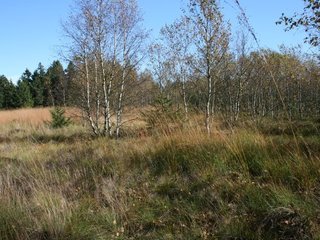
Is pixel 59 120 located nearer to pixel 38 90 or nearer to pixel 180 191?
pixel 180 191

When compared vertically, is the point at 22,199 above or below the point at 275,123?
below

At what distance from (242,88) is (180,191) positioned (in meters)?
19.5

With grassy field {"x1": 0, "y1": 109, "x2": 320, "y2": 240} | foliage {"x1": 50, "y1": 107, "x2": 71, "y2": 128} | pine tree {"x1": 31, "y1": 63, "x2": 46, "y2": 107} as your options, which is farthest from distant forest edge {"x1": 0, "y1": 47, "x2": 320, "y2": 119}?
pine tree {"x1": 31, "y1": 63, "x2": 46, "y2": 107}

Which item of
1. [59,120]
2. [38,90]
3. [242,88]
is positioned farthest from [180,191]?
[38,90]

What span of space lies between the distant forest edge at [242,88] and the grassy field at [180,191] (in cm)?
349

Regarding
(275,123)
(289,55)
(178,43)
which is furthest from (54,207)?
(289,55)

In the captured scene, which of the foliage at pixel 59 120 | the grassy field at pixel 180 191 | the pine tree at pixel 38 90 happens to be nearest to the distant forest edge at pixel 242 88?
the foliage at pixel 59 120

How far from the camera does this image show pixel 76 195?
215 inches

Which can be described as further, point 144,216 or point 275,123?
point 275,123

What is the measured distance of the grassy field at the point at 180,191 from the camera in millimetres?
4129

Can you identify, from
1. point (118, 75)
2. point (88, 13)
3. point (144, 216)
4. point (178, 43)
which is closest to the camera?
point (144, 216)

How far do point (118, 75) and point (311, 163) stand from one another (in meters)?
10.8

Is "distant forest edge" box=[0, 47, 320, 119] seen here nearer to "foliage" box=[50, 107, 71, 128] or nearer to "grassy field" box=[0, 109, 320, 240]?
"foliage" box=[50, 107, 71, 128]

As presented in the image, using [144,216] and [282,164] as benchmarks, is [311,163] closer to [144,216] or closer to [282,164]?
[282,164]
